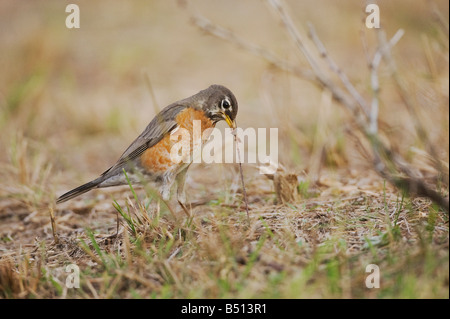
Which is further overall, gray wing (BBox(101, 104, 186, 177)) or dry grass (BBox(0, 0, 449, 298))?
gray wing (BBox(101, 104, 186, 177))

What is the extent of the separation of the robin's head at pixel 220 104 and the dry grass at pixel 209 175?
654mm

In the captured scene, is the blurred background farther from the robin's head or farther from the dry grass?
the robin's head

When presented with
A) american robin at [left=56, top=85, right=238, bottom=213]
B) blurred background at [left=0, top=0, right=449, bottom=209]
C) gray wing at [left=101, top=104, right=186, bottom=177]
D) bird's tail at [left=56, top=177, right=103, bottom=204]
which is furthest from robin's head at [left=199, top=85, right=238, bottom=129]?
bird's tail at [left=56, top=177, right=103, bottom=204]

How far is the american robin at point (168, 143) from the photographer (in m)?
3.95

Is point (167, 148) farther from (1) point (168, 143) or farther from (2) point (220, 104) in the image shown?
(2) point (220, 104)

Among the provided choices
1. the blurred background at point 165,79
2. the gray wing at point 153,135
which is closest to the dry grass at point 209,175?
the blurred background at point 165,79

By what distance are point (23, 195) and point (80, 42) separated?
601 cm

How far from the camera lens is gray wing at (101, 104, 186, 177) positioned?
4.00m

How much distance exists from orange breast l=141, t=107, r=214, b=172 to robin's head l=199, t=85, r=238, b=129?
0.07 m

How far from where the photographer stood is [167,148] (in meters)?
3.96

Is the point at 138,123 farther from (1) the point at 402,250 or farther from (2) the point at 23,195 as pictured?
(1) the point at 402,250

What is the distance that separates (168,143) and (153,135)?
19 centimetres
